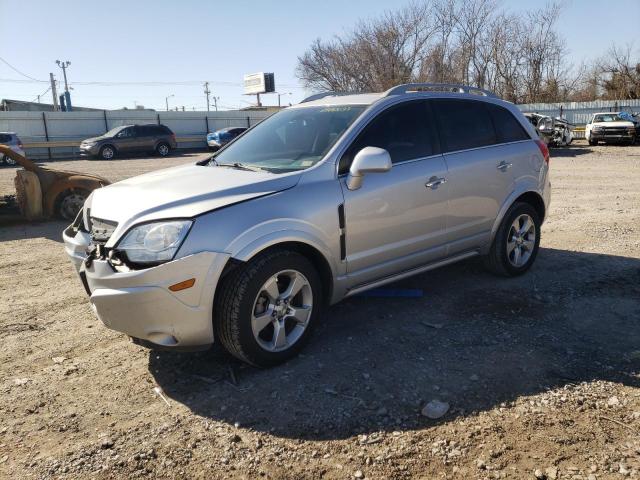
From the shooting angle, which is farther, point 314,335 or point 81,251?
point 314,335

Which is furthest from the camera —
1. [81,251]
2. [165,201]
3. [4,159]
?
[4,159]

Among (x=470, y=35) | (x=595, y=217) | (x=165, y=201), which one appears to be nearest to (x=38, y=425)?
(x=165, y=201)

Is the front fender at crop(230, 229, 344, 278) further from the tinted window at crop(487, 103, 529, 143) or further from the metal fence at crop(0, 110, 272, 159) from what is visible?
the metal fence at crop(0, 110, 272, 159)

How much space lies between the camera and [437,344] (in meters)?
3.86

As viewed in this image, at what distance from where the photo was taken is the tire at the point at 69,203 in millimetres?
8578

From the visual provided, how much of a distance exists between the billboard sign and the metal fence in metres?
21.4

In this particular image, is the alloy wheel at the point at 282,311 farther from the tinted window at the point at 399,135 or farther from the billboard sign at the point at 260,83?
the billboard sign at the point at 260,83

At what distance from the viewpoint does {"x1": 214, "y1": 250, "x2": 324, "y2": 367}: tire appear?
127 inches

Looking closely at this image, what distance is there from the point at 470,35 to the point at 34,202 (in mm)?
36641

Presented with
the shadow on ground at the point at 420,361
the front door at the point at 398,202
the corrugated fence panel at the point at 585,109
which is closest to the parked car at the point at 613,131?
the corrugated fence panel at the point at 585,109

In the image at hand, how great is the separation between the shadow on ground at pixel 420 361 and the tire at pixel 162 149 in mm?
25501

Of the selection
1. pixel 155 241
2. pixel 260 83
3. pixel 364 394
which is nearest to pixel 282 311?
pixel 364 394

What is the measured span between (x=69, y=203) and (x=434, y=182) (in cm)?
665

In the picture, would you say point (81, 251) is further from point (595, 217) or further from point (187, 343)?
point (595, 217)
